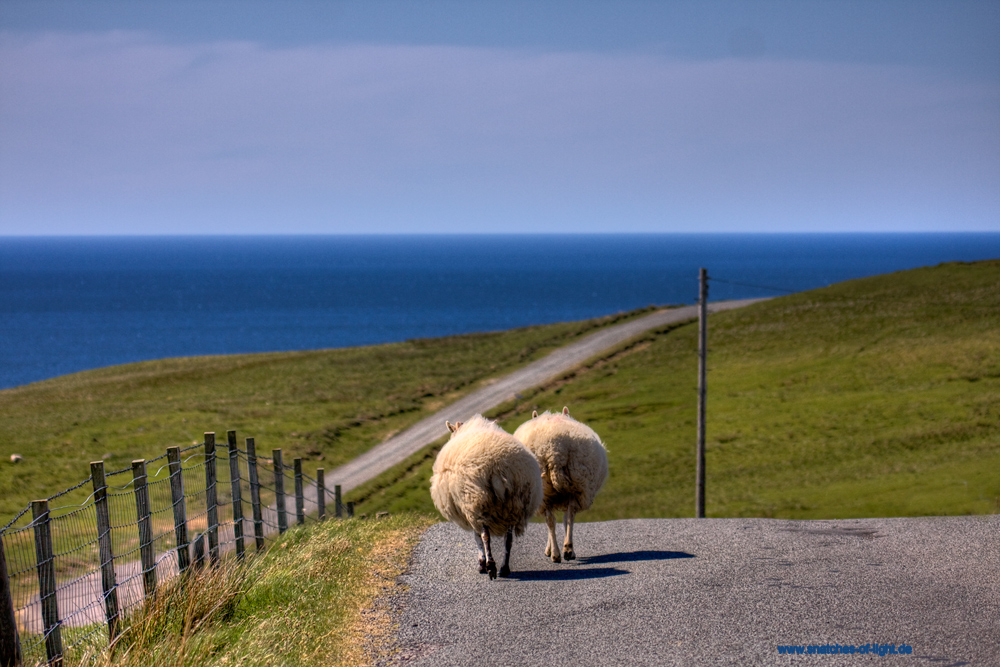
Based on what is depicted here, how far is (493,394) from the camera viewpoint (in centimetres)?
5053

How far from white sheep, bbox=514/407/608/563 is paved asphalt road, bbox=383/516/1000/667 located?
0.80m

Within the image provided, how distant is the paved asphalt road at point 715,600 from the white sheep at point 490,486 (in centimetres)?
73

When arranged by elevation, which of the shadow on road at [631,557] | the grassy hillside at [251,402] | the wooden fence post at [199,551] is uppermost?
the wooden fence post at [199,551]

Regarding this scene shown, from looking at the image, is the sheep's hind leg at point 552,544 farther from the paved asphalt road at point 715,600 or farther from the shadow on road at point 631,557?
the shadow on road at point 631,557

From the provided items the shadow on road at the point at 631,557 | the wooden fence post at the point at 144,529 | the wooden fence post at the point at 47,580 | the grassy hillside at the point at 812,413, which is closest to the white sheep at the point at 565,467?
the shadow on road at the point at 631,557

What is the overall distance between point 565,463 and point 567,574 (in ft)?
6.83

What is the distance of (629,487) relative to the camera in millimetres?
32156

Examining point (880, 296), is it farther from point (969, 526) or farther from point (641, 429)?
point (969, 526)

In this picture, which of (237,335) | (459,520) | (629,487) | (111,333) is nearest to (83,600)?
(459,520)

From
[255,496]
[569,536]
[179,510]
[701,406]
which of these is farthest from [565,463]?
[701,406]

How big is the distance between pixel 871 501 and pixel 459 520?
1773 cm

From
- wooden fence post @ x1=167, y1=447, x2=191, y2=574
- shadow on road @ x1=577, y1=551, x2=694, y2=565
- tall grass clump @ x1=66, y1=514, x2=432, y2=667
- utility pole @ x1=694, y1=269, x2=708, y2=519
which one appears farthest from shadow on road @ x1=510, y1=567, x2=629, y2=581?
utility pole @ x1=694, y1=269, x2=708, y2=519

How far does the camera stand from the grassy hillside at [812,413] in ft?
90.5

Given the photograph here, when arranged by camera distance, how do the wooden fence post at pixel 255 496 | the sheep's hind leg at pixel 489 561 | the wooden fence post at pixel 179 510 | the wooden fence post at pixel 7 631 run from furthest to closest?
the wooden fence post at pixel 255 496 → the sheep's hind leg at pixel 489 561 → the wooden fence post at pixel 179 510 → the wooden fence post at pixel 7 631
